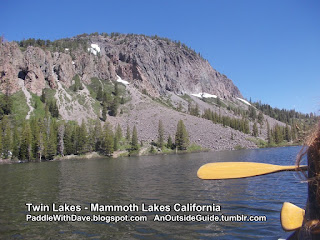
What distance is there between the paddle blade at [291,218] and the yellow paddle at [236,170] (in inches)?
45.2

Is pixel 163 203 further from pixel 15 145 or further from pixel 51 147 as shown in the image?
pixel 15 145

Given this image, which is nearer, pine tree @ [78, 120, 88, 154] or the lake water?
the lake water

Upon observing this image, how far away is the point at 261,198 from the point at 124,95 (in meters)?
147

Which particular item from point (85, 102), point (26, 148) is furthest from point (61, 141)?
point (85, 102)

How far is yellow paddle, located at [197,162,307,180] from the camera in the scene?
11.7 ft

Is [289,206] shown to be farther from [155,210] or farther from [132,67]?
[132,67]

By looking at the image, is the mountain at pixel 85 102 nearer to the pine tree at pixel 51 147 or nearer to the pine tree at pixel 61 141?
the pine tree at pixel 61 141

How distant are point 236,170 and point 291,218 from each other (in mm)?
1280

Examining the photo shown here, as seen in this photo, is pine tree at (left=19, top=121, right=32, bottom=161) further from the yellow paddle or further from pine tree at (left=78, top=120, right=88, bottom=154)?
the yellow paddle

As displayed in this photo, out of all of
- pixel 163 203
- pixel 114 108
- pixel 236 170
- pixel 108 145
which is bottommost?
A: pixel 163 203

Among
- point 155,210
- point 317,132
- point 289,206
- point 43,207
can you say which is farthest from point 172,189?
point 317,132

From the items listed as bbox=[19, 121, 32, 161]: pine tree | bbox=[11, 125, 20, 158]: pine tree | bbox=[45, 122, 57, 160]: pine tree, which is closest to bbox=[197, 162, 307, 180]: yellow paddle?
bbox=[19, 121, 32, 161]: pine tree

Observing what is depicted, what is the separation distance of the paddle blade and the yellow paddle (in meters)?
1.15

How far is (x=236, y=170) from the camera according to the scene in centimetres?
392
